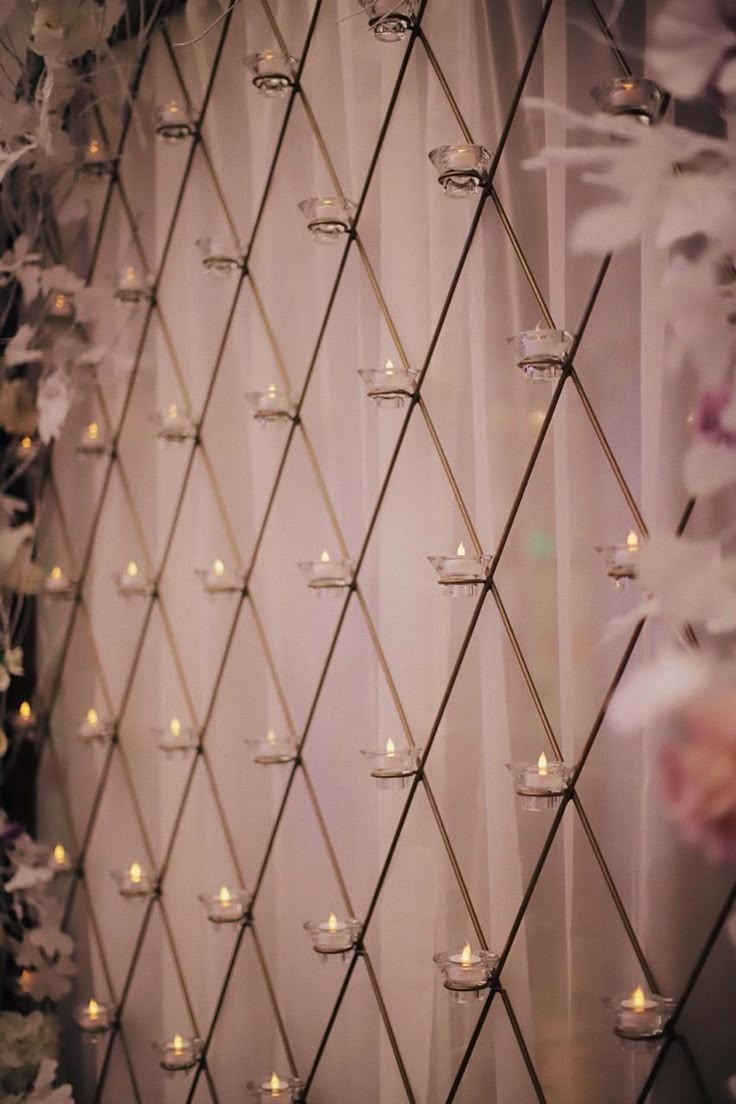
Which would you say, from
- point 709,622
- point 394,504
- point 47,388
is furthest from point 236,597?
point 709,622

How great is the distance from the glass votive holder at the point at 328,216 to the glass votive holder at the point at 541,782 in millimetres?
586

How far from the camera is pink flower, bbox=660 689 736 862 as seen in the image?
492 millimetres

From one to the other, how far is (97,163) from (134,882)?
3.08ft

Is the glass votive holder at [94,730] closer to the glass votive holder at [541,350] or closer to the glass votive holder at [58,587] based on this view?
the glass votive holder at [58,587]

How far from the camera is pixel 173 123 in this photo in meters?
1.35

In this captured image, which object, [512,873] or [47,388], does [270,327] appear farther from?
[512,873]

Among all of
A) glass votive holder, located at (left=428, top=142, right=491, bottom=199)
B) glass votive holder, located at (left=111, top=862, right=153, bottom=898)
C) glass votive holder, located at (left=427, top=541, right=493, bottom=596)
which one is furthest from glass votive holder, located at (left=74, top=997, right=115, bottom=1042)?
glass votive holder, located at (left=428, top=142, right=491, bottom=199)

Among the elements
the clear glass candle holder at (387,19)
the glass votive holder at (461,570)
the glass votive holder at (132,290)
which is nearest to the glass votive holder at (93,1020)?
the glass votive holder at (461,570)

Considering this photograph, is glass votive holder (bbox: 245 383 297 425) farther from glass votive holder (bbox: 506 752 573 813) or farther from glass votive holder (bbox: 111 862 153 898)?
glass votive holder (bbox: 111 862 153 898)

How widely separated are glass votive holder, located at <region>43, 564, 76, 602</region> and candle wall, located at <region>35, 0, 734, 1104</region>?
3cm

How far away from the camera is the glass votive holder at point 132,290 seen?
1.44m

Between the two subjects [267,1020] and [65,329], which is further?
[65,329]

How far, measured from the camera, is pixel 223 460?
1393 millimetres

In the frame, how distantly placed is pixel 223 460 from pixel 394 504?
290 mm
